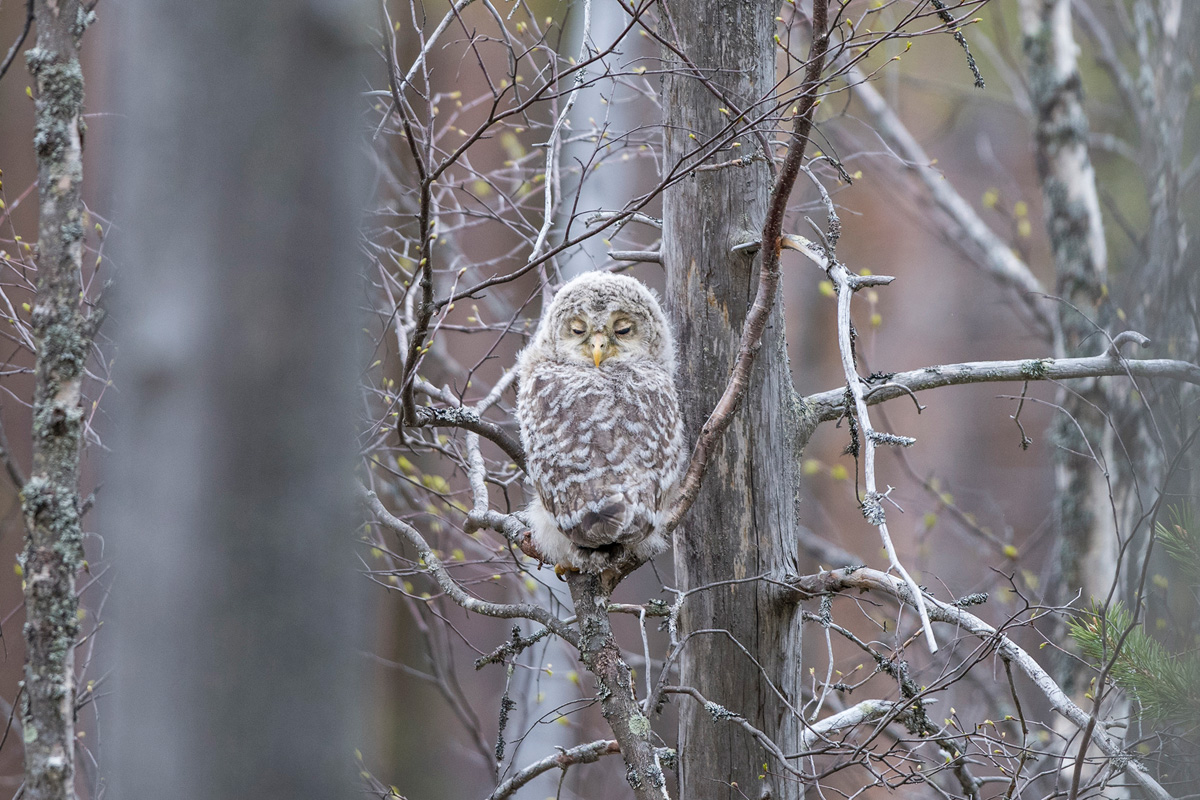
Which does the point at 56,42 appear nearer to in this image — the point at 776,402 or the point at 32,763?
the point at 32,763

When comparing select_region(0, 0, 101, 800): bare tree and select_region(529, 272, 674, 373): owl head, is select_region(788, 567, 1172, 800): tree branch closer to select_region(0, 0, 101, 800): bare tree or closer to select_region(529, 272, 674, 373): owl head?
select_region(529, 272, 674, 373): owl head

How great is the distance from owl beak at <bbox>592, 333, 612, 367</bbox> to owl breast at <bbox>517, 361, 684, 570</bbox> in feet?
0.22

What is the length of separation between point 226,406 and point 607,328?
2.22 meters

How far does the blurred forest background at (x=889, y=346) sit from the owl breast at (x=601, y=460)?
1034mm

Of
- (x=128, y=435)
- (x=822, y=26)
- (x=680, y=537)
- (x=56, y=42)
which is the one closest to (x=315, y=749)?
(x=128, y=435)

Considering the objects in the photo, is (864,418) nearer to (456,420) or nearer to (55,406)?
(456,420)

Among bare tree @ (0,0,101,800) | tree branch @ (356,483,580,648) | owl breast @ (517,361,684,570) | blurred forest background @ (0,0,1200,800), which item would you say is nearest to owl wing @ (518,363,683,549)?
owl breast @ (517,361,684,570)

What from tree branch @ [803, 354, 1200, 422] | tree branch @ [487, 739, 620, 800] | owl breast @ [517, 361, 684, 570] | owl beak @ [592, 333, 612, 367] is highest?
owl beak @ [592, 333, 612, 367]

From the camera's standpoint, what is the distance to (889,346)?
453 inches

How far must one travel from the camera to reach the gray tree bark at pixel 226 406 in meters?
0.85

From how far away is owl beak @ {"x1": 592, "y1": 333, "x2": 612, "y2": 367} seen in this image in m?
2.94

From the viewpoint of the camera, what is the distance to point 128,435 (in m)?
0.88

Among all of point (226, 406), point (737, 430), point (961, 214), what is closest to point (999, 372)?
point (737, 430)

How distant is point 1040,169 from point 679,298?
3.83 m
